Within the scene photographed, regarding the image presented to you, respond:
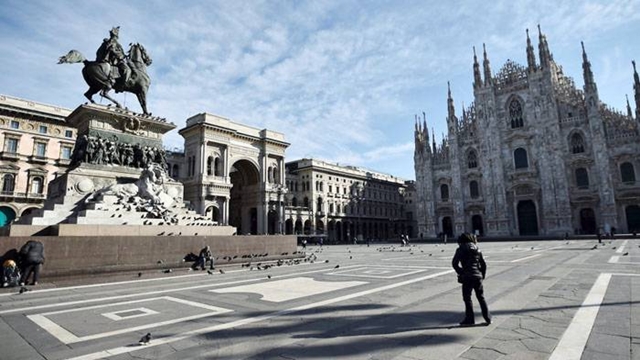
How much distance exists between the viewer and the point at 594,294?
7.35m

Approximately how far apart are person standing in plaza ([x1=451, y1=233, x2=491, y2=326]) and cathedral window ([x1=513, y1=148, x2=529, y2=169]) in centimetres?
5417

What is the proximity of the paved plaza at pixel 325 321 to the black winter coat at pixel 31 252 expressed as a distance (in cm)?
78

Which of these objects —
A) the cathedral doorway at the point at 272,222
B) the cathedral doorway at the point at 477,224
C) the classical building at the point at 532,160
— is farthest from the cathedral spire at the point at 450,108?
the cathedral doorway at the point at 272,222

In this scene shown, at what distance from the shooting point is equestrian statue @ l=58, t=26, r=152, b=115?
15500 millimetres

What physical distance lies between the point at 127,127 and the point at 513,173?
170 feet

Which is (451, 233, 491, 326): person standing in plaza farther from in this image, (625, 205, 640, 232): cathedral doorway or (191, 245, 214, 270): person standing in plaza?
(625, 205, 640, 232): cathedral doorway

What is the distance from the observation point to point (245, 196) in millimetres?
53312

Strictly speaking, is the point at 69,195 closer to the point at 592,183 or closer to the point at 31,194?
the point at 31,194

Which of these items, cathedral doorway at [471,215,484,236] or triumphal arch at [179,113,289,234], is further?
cathedral doorway at [471,215,484,236]

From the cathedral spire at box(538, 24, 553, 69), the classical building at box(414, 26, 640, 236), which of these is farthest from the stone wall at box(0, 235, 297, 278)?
the cathedral spire at box(538, 24, 553, 69)

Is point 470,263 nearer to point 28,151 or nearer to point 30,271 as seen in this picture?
point 30,271

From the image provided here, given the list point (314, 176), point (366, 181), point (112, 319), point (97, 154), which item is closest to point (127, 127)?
point (97, 154)

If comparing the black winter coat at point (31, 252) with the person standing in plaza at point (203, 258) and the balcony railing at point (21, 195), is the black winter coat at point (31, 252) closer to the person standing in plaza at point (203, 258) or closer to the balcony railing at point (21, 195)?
the person standing in plaza at point (203, 258)

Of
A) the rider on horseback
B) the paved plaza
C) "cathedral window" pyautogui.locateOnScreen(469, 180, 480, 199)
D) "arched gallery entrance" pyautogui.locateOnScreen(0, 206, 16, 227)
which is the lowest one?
the paved plaza
